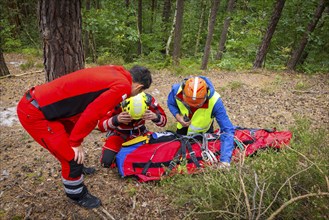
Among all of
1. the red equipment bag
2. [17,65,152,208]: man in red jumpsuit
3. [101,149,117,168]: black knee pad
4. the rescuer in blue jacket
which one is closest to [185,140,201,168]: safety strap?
the red equipment bag

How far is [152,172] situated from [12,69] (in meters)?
7.94

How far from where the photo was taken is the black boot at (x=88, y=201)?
8.63 feet

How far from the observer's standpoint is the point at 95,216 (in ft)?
8.36

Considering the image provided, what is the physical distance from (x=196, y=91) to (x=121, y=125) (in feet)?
4.32

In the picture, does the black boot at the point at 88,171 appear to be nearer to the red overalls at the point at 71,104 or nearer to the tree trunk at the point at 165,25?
the red overalls at the point at 71,104

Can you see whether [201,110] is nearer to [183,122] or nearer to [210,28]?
[183,122]

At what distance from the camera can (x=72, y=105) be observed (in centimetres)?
225

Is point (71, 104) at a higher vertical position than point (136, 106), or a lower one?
higher

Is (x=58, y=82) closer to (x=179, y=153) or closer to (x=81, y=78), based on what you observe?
(x=81, y=78)

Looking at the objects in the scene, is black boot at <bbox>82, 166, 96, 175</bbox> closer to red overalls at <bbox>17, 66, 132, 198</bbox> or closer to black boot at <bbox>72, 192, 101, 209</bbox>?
black boot at <bbox>72, 192, 101, 209</bbox>

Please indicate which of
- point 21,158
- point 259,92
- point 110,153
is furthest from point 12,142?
point 259,92

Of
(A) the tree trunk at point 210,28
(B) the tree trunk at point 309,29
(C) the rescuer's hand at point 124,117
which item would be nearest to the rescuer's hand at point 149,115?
(C) the rescuer's hand at point 124,117

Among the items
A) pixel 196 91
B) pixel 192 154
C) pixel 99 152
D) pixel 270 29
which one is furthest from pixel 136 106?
pixel 270 29

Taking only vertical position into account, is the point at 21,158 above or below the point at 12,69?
above
